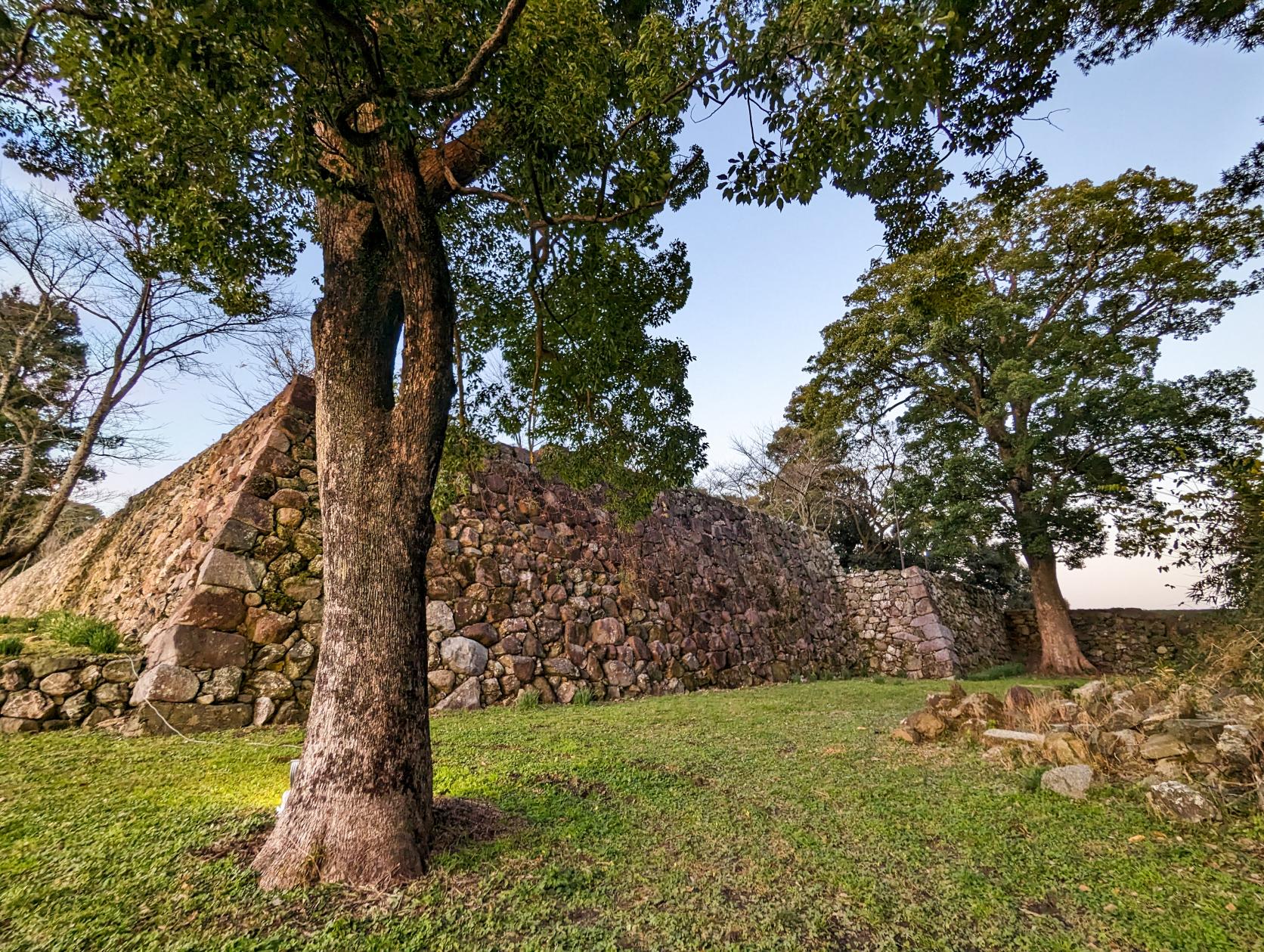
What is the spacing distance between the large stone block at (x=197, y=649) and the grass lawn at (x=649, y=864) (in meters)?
0.63

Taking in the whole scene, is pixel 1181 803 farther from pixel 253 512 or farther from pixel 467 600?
pixel 253 512

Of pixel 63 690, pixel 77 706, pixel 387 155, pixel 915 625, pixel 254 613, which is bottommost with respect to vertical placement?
pixel 77 706

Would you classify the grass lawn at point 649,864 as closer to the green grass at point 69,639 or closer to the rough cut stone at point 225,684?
the rough cut stone at point 225,684

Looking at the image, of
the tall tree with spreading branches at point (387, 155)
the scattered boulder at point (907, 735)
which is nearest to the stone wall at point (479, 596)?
the tall tree with spreading branches at point (387, 155)

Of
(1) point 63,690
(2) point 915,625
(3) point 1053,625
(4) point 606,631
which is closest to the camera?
(1) point 63,690

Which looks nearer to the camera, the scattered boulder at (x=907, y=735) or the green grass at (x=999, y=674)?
the scattered boulder at (x=907, y=735)

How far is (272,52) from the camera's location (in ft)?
6.85

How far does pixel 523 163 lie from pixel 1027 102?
3776 mm

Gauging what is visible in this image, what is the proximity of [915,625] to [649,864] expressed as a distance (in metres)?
11.8

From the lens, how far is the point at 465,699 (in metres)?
5.29

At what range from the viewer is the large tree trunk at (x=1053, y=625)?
10617 millimetres

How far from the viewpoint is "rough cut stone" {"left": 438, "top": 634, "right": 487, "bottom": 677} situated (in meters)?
5.43

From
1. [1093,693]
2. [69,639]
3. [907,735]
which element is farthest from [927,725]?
[69,639]

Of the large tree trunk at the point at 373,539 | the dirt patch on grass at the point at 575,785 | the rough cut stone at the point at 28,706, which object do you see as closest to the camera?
the large tree trunk at the point at 373,539
